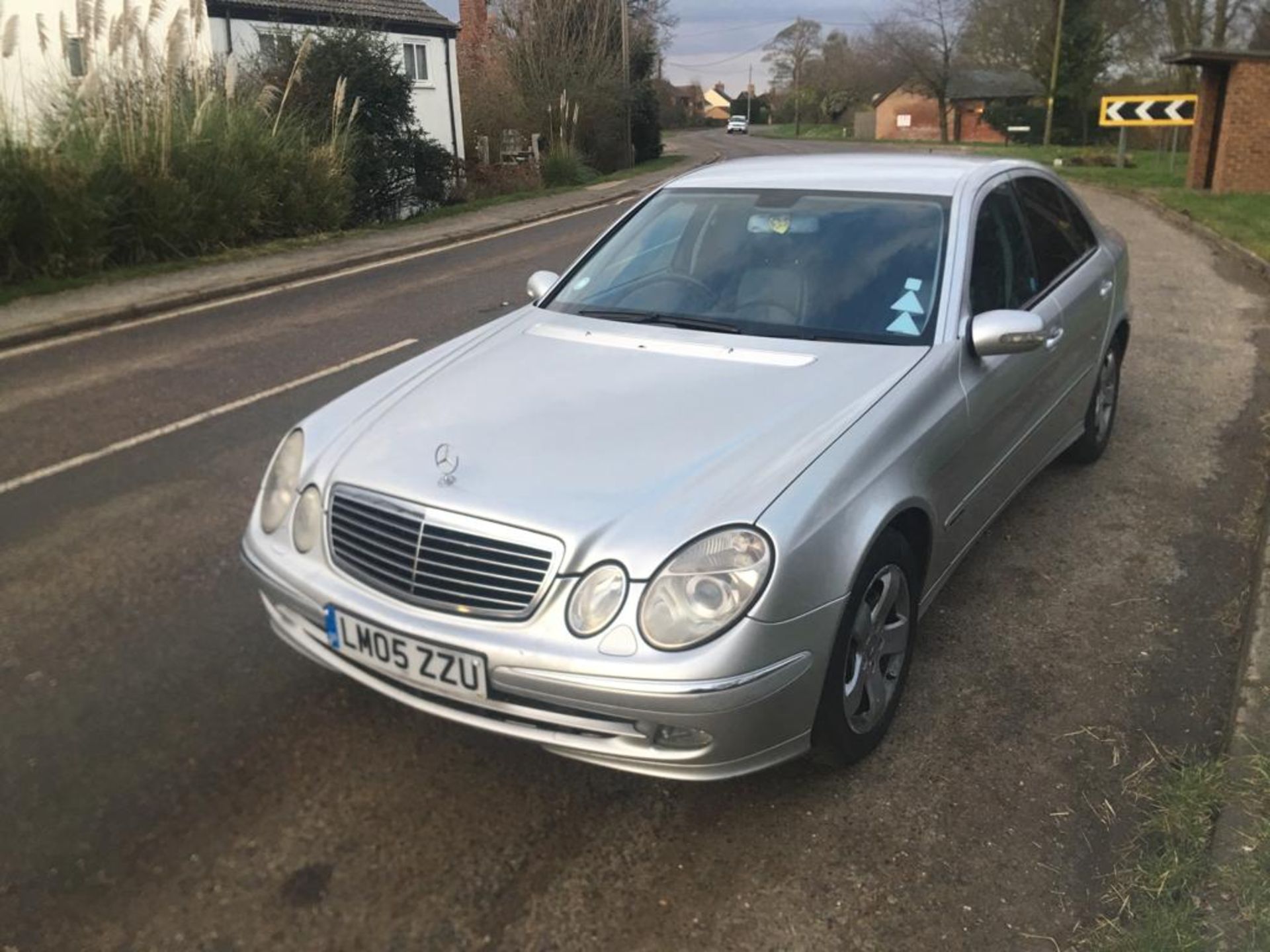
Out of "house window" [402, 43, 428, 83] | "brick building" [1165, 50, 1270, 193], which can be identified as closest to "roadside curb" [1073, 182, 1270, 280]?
"brick building" [1165, 50, 1270, 193]

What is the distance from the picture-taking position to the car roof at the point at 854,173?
4168mm

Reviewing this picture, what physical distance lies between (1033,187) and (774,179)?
4.22 feet

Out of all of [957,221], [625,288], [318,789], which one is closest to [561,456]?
[318,789]

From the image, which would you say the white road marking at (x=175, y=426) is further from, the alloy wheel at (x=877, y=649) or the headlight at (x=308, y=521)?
the alloy wheel at (x=877, y=649)

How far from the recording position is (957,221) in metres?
3.88

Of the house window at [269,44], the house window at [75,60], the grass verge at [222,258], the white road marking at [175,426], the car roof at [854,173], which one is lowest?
the white road marking at [175,426]

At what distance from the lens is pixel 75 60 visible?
1316cm

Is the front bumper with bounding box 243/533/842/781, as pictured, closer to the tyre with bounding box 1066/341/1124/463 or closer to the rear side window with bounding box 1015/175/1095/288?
the rear side window with bounding box 1015/175/1095/288

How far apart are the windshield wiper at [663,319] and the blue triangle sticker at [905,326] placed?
53 centimetres

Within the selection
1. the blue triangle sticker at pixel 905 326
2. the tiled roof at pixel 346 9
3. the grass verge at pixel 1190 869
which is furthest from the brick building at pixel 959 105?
the grass verge at pixel 1190 869

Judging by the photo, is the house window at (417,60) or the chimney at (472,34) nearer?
the house window at (417,60)

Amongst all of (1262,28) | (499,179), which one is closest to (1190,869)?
(499,179)

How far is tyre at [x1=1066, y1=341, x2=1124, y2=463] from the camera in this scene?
531 centimetres

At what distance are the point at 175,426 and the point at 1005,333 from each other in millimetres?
4991
